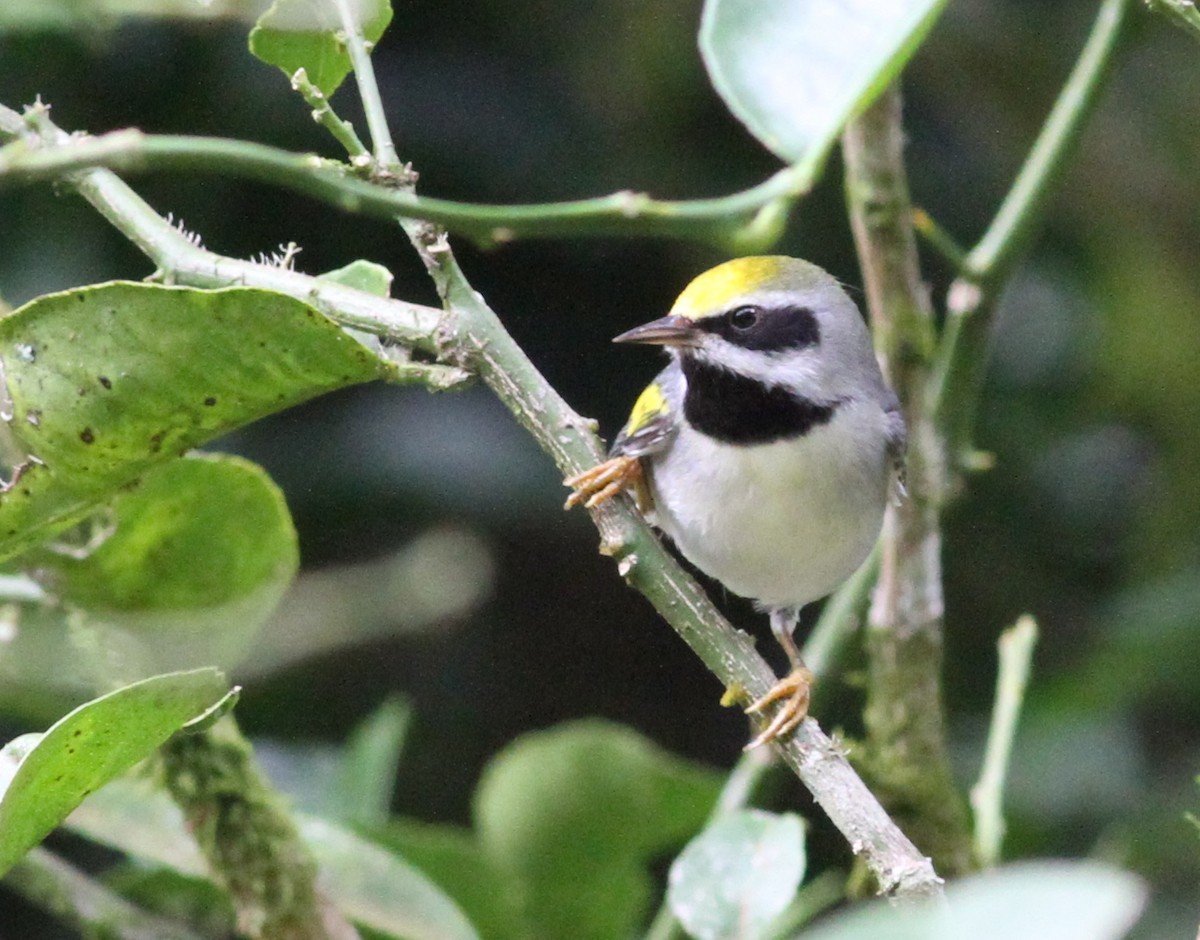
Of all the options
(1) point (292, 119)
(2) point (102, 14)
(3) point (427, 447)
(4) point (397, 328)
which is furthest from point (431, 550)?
(4) point (397, 328)

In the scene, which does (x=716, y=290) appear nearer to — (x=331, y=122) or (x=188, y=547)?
(x=188, y=547)

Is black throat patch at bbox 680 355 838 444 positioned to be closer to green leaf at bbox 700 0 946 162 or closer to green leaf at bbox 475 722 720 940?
green leaf at bbox 475 722 720 940

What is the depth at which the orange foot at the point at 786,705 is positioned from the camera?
51.1 inches

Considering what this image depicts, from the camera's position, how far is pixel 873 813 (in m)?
1.16

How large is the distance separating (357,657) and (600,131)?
1233 millimetres

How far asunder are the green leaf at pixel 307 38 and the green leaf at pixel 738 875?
31.1 inches

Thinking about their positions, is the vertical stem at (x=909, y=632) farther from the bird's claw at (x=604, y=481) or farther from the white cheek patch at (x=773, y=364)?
Answer: the bird's claw at (x=604, y=481)

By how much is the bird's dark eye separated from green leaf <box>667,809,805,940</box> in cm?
83

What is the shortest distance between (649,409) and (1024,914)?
1.82 m

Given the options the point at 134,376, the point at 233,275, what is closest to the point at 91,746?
the point at 134,376

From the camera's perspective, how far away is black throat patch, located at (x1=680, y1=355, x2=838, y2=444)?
214cm

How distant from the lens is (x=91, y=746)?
101 cm

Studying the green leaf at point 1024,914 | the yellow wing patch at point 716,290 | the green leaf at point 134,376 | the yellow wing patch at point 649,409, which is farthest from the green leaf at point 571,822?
the green leaf at point 1024,914

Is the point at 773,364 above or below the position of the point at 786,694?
above
